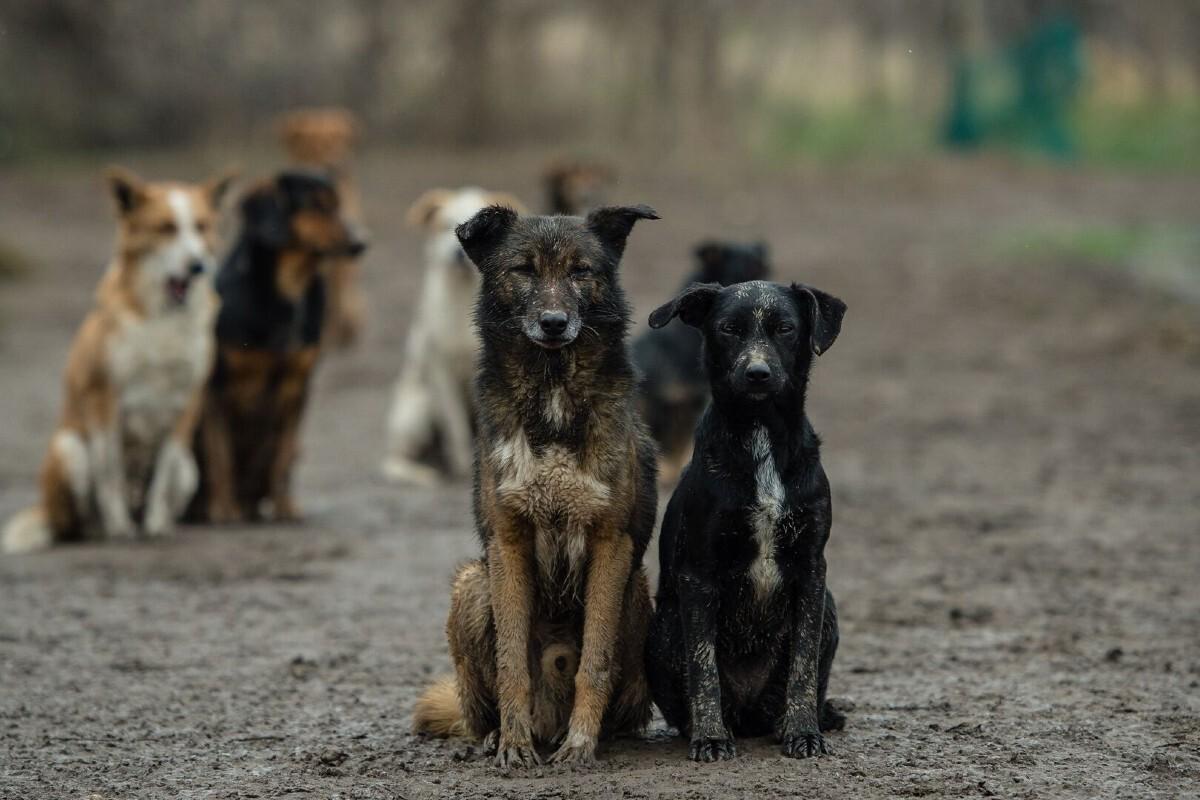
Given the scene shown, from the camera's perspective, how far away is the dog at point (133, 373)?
29.9ft

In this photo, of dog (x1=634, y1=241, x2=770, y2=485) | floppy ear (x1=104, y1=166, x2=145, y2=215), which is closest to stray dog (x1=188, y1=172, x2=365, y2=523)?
floppy ear (x1=104, y1=166, x2=145, y2=215)

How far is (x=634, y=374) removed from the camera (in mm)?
5184

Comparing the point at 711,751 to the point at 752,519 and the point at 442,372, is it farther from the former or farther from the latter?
the point at 442,372

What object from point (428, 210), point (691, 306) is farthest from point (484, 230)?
point (428, 210)

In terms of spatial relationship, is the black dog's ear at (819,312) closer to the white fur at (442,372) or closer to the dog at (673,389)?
the dog at (673,389)

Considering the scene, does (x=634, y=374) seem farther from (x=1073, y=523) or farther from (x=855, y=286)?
(x=855, y=286)

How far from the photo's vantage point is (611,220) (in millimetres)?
5145

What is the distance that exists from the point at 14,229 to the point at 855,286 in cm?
1117

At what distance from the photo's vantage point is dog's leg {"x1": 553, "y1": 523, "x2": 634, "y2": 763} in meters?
4.90

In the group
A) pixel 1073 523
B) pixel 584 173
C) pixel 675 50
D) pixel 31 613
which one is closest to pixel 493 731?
pixel 31 613

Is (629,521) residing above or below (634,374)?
below

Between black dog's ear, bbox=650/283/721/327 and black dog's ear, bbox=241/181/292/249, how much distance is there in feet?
16.9

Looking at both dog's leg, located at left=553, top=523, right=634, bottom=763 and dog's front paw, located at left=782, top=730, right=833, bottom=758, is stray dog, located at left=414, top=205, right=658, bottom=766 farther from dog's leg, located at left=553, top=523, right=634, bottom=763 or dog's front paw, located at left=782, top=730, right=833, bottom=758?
dog's front paw, located at left=782, top=730, right=833, bottom=758

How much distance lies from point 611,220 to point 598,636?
128cm
